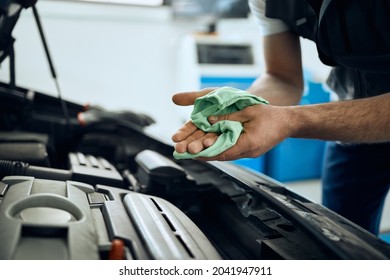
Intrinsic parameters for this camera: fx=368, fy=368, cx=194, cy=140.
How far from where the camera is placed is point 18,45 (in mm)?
2184

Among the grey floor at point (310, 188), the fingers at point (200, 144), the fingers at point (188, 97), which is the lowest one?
the grey floor at point (310, 188)

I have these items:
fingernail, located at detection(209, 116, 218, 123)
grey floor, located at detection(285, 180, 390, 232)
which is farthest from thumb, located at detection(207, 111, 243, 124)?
grey floor, located at detection(285, 180, 390, 232)

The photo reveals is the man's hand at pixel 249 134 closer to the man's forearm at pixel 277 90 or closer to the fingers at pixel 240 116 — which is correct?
the fingers at pixel 240 116

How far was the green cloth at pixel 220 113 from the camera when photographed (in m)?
0.58

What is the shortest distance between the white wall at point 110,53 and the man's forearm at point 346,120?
1.60m

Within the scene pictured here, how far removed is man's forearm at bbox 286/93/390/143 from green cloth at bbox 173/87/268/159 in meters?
0.09

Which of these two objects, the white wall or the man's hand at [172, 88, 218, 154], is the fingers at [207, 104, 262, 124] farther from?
the white wall

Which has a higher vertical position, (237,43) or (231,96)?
(237,43)

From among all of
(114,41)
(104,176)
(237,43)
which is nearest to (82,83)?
(114,41)

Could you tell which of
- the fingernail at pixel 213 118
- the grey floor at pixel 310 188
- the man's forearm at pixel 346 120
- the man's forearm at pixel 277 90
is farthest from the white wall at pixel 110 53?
the fingernail at pixel 213 118

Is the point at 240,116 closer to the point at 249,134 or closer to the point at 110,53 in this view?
the point at 249,134

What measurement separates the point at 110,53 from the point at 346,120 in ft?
6.55
